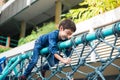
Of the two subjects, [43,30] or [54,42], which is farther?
[43,30]

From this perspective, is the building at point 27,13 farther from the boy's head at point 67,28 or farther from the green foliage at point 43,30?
the boy's head at point 67,28

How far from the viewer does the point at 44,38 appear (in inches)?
114

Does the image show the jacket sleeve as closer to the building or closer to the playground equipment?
the playground equipment

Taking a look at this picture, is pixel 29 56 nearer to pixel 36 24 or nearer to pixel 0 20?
pixel 36 24

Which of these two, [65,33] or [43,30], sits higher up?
[43,30]

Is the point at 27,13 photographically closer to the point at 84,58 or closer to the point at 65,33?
the point at 65,33

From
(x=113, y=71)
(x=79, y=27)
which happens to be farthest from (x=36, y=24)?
(x=113, y=71)

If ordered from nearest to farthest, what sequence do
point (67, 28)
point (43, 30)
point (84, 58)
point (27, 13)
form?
point (84, 58) → point (67, 28) → point (43, 30) → point (27, 13)

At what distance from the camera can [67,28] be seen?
2.60 metres

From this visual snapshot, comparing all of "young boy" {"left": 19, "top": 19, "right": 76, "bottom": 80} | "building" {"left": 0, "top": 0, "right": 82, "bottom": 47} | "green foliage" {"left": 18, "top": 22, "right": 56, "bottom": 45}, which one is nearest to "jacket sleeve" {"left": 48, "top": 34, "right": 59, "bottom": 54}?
"young boy" {"left": 19, "top": 19, "right": 76, "bottom": 80}

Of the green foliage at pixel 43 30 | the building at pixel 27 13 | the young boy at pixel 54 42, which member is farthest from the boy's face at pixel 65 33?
the building at pixel 27 13

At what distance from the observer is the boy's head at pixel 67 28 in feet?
8.49

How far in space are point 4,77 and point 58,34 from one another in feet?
3.34

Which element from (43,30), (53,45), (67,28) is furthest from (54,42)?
(43,30)
